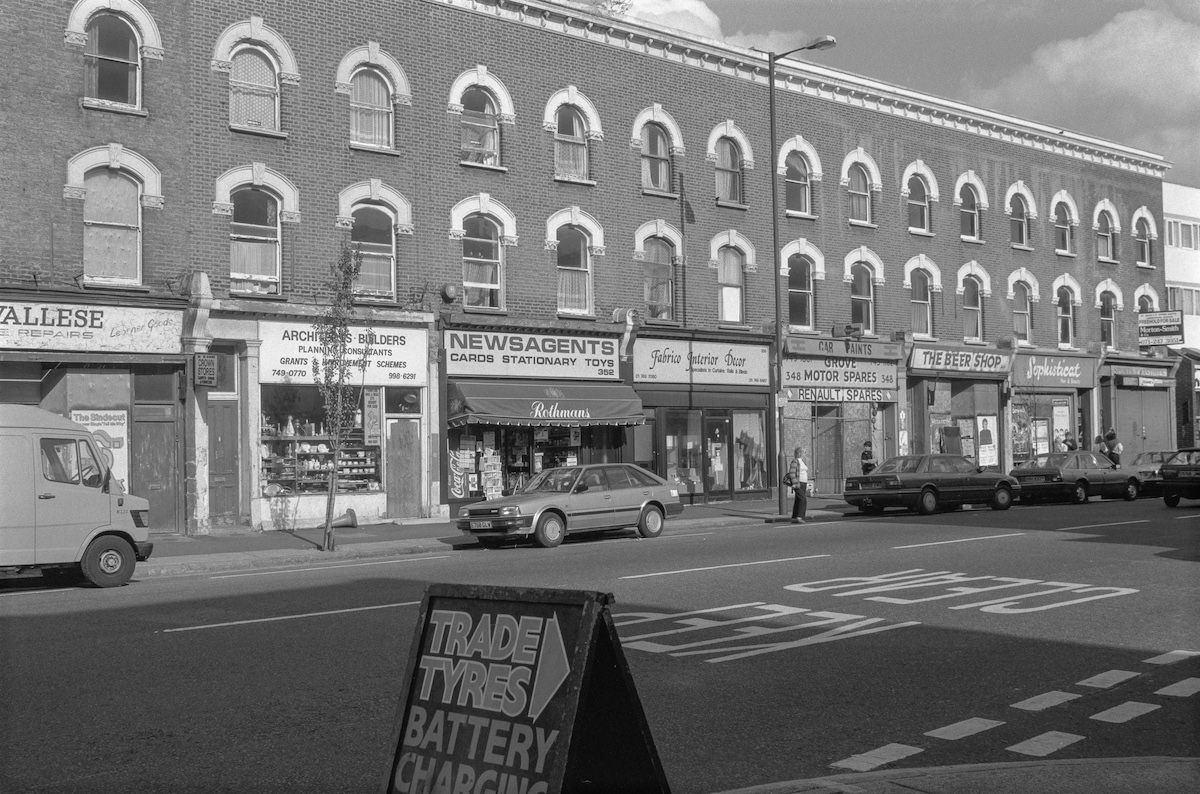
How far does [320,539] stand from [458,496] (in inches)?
183

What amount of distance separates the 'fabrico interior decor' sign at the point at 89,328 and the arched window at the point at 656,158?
12.8 m

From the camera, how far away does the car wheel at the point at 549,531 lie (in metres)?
19.9

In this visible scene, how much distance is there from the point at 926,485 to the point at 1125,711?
19.1 meters

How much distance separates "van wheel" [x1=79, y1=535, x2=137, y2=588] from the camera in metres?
14.9

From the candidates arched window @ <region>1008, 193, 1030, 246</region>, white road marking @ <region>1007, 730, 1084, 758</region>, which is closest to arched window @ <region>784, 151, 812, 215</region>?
arched window @ <region>1008, 193, 1030, 246</region>

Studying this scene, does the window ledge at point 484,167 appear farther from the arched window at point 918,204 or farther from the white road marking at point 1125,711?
the white road marking at point 1125,711

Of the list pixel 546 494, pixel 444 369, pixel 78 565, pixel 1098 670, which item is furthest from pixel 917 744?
pixel 444 369

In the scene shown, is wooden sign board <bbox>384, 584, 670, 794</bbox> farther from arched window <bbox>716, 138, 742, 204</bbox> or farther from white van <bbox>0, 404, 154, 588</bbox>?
arched window <bbox>716, 138, 742, 204</bbox>

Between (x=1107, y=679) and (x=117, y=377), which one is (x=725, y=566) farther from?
(x=117, y=377)

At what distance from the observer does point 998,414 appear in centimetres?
3838

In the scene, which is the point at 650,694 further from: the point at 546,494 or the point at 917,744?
the point at 546,494

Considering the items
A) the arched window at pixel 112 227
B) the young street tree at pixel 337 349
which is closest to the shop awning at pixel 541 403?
the young street tree at pixel 337 349

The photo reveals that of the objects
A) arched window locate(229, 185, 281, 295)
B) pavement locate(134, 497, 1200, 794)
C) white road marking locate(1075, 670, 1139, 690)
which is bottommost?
white road marking locate(1075, 670, 1139, 690)

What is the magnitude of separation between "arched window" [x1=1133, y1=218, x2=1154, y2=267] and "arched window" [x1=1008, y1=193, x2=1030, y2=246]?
7.46 meters
